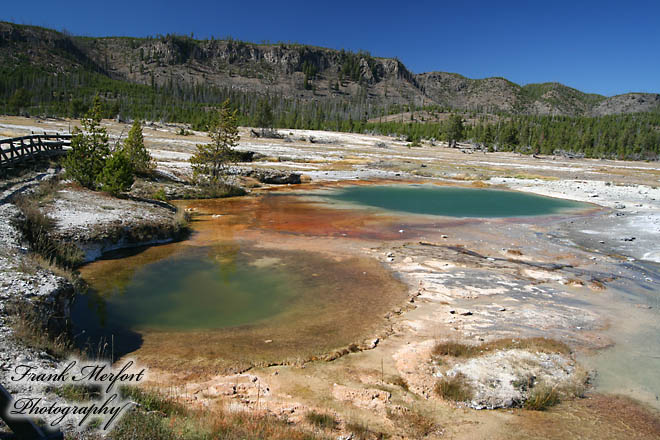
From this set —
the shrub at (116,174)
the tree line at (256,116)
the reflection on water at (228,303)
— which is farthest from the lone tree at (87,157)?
the tree line at (256,116)

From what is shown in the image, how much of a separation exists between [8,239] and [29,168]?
1512 cm

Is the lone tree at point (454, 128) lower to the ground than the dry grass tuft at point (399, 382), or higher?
higher

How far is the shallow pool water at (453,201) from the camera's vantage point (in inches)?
1104

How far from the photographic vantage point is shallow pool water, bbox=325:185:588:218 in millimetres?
28031

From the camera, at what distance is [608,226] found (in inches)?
887

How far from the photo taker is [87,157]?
21297 mm

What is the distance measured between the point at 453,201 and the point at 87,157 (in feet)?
82.9

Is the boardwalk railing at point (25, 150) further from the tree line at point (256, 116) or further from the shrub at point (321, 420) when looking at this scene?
the tree line at point (256, 116)

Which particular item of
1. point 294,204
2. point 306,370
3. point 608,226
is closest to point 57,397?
point 306,370

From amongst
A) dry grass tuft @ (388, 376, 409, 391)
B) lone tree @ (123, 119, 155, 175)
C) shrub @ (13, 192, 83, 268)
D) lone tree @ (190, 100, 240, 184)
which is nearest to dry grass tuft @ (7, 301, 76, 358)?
shrub @ (13, 192, 83, 268)

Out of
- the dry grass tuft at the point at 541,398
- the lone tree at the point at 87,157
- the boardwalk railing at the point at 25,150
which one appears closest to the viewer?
the dry grass tuft at the point at 541,398

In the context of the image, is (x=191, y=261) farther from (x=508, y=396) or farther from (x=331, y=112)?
(x=331, y=112)

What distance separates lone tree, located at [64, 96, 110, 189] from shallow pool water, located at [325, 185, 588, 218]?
15978 mm

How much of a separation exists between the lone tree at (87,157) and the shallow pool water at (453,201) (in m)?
16.0
